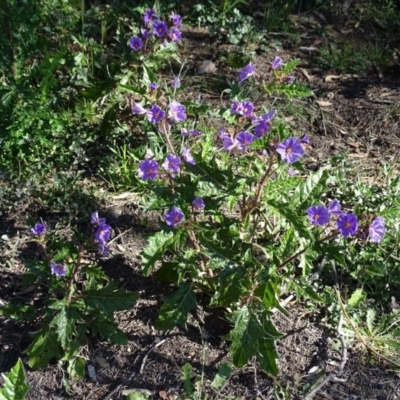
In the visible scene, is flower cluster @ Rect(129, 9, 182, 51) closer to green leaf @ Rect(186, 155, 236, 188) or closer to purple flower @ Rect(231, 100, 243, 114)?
purple flower @ Rect(231, 100, 243, 114)

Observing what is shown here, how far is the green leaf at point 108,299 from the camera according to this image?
300 centimetres

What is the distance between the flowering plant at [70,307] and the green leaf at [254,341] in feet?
1.60

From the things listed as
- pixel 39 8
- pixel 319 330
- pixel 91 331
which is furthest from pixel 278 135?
pixel 39 8

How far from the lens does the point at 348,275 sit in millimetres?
3525

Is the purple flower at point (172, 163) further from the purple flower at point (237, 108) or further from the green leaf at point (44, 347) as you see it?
the green leaf at point (44, 347)

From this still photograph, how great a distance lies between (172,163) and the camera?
298 centimetres

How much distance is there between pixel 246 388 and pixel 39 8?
294cm

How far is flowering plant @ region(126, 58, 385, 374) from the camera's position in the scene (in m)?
2.79

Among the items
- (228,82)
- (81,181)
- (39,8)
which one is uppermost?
(39,8)

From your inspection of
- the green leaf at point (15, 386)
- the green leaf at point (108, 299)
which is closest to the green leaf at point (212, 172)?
the green leaf at point (108, 299)

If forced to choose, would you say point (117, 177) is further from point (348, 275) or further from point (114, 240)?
point (348, 275)

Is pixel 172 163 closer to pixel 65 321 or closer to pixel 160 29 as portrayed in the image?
pixel 65 321

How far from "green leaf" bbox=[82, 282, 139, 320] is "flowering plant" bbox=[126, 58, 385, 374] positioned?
0.53 feet

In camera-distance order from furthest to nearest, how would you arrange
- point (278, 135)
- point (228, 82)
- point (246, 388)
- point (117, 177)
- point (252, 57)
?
point (252, 57)
point (228, 82)
point (117, 177)
point (246, 388)
point (278, 135)
